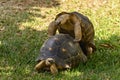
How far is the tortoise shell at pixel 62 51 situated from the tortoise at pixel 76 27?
15 cm

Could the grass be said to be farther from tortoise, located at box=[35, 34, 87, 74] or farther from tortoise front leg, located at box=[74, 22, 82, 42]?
tortoise front leg, located at box=[74, 22, 82, 42]

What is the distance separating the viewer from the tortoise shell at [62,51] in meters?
5.07

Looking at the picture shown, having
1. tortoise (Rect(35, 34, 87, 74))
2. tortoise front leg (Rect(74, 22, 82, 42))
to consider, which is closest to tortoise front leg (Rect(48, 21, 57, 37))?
tortoise (Rect(35, 34, 87, 74))

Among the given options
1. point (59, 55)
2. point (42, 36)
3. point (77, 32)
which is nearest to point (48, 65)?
point (59, 55)

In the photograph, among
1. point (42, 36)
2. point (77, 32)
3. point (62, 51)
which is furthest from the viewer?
point (42, 36)

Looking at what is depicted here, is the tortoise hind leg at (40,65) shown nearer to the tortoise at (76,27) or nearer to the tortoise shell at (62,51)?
the tortoise shell at (62,51)

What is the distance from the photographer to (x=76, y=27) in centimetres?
537

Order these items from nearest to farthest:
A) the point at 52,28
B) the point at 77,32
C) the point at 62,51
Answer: the point at 62,51 < the point at 77,32 < the point at 52,28

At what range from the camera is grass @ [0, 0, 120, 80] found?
505 centimetres

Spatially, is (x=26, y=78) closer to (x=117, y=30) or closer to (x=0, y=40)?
(x=0, y=40)

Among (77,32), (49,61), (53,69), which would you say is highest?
(77,32)

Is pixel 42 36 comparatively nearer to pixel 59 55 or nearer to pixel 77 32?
pixel 77 32

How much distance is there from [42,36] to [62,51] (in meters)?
1.82

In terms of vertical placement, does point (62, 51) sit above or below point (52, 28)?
below
